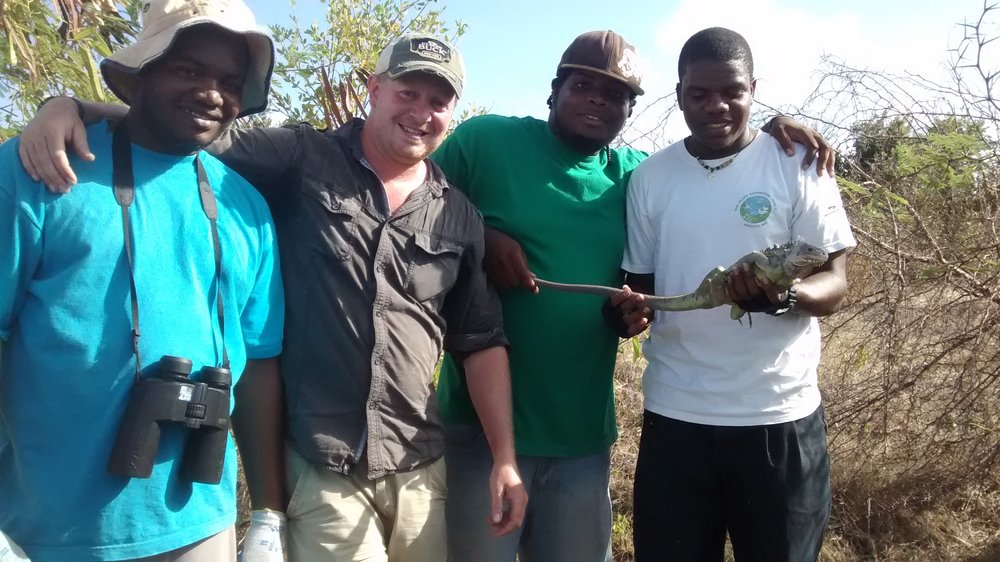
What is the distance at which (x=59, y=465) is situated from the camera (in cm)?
180

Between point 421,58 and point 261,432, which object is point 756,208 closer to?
point 421,58

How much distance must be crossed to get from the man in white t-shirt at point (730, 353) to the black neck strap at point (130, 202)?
1.58 metres

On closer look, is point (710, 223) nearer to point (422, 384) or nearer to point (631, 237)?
point (631, 237)

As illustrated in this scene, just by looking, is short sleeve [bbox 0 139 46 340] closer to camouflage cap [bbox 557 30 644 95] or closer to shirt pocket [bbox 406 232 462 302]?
shirt pocket [bbox 406 232 462 302]

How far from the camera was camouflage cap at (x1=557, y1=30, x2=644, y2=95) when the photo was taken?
2.87 m

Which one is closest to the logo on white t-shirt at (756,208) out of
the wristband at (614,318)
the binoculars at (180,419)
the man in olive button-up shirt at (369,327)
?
the wristband at (614,318)

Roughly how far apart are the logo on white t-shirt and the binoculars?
1807 mm

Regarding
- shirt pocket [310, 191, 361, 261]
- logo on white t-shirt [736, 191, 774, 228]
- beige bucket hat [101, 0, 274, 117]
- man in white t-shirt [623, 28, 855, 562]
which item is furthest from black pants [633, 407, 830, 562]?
beige bucket hat [101, 0, 274, 117]

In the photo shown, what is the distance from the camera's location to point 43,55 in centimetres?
355

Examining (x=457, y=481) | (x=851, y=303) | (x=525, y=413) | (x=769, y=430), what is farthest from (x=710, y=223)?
(x=851, y=303)

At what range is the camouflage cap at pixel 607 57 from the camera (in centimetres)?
287

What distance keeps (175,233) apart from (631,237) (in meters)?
1.69

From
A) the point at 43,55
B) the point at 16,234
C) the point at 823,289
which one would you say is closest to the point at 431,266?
the point at 16,234

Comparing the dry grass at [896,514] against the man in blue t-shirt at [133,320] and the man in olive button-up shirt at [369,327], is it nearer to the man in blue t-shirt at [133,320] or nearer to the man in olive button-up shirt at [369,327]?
the man in olive button-up shirt at [369,327]
